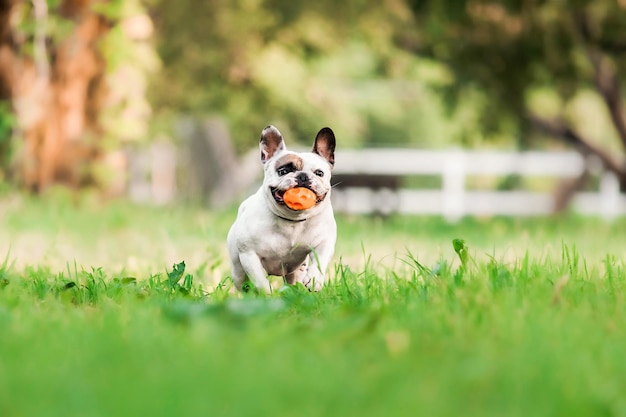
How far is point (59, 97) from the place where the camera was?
14.1 m

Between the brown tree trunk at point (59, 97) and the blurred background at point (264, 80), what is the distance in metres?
0.02

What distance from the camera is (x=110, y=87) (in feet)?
45.9

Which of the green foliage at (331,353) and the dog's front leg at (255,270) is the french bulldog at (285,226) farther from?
the green foliage at (331,353)

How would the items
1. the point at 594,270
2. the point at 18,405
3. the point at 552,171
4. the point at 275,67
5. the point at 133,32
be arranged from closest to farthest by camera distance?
1. the point at 18,405
2. the point at 594,270
3. the point at 133,32
4. the point at 275,67
5. the point at 552,171

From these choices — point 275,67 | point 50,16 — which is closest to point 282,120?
point 275,67

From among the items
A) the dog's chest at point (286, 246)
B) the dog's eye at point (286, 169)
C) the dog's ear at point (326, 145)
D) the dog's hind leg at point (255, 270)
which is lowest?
the dog's hind leg at point (255, 270)

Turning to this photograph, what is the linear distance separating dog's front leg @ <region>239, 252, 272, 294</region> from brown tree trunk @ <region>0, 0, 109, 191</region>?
362 inches

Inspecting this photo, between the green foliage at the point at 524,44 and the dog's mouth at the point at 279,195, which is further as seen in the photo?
the green foliage at the point at 524,44

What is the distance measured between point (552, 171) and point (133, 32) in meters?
15.9

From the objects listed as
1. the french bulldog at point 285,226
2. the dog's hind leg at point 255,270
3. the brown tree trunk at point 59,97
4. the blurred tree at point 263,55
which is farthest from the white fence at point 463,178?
the dog's hind leg at point 255,270

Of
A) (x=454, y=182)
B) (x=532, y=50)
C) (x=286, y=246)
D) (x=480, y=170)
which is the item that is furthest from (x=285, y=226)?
(x=480, y=170)

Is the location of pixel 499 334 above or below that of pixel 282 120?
below

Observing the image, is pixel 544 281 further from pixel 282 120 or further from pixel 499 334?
pixel 282 120

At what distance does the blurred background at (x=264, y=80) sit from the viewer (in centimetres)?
1337
